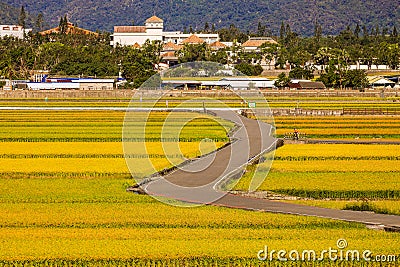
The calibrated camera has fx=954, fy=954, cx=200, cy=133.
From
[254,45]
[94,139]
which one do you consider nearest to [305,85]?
[94,139]

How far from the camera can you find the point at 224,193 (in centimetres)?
2417

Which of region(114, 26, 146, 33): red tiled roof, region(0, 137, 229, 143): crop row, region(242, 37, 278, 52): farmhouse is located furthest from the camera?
region(114, 26, 146, 33): red tiled roof

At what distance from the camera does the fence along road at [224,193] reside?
20953 millimetres

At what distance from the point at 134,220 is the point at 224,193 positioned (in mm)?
4539

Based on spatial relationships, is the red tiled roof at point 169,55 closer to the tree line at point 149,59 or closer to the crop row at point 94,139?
the tree line at point 149,59

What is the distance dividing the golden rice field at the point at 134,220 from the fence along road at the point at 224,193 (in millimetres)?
655

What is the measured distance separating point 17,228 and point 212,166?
11059 millimetres

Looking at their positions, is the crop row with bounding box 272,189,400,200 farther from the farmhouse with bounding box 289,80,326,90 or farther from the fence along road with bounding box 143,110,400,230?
the farmhouse with bounding box 289,80,326,90

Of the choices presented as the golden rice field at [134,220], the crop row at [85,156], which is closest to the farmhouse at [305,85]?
the golden rice field at [134,220]

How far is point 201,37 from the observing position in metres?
165

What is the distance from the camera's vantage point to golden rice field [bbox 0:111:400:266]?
17.1 metres

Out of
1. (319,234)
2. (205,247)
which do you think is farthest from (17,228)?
(319,234)

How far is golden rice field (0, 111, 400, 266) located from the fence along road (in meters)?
0.65

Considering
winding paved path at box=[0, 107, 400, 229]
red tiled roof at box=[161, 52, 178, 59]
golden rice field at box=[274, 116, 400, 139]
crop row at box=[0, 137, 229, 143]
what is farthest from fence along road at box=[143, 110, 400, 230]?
red tiled roof at box=[161, 52, 178, 59]
